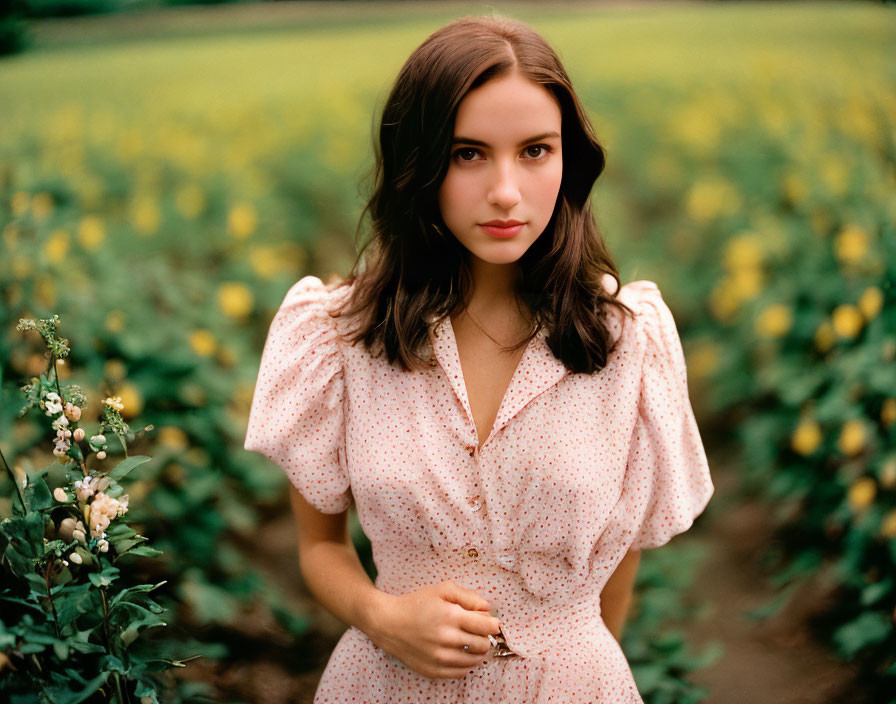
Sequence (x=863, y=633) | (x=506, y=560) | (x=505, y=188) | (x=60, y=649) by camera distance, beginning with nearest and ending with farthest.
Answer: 1. (x=60, y=649)
2. (x=505, y=188)
3. (x=506, y=560)
4. (x=863, y=633)

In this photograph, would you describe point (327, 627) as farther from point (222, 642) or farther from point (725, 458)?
point (725, 458)

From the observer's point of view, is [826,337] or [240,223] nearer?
[826,337]

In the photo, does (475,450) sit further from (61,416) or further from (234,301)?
(234,301)

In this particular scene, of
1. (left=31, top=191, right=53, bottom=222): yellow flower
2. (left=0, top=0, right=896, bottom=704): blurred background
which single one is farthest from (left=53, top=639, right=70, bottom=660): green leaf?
(left=31, top=191, right=53, bottom=222): yellow flower

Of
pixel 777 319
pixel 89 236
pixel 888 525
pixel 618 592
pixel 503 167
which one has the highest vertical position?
pixel 503 167

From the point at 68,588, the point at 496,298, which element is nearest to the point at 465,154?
the point at 496,298

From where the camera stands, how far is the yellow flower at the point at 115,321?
83.4 inches

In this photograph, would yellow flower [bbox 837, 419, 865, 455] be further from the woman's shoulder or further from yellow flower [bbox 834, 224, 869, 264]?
the woman's shoulder

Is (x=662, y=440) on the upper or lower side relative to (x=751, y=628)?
upper

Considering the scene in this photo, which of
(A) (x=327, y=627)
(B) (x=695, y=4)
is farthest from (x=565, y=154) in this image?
(B) (x=695, y=4)

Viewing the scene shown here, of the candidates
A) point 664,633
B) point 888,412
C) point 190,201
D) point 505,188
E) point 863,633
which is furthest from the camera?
point 190,201

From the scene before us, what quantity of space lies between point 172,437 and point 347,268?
48.6 inches

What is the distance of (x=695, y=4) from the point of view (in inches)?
144

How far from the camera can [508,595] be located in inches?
51.3
